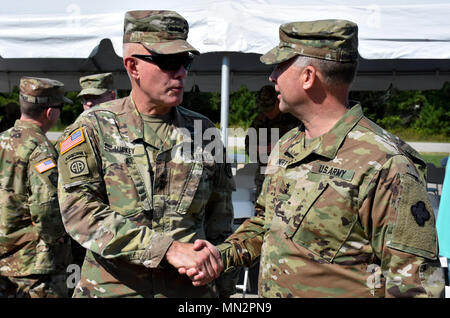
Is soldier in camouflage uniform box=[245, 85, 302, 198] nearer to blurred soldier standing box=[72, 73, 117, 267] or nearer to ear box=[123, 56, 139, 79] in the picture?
blurred soldier standing box=[72, 73, 117, 267]

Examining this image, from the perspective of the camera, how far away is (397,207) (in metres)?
1.39

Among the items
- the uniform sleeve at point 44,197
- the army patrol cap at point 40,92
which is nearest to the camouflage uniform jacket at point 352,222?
the uniform sleeve at point 44,197

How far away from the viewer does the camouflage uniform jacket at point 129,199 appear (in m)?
1.84

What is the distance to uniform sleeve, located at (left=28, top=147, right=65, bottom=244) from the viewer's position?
2922 millimetres

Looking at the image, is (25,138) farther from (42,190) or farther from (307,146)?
(307,146)

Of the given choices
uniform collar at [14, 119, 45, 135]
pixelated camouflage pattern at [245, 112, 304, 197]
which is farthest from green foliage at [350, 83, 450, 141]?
uniform collar at [14, 119, 45, 135]

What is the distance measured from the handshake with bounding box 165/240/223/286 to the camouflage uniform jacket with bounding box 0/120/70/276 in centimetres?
147

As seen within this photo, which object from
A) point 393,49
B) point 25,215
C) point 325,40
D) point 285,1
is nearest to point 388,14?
point 393,49

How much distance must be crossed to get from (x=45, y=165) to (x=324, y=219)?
2.13 metres

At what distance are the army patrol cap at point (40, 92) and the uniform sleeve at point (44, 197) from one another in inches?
17.6

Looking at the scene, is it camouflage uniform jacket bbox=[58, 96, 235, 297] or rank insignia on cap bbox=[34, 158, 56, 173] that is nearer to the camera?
camouflage uniform jacket bbox=[58, 96, 235, 297]

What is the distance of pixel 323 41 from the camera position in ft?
5.45

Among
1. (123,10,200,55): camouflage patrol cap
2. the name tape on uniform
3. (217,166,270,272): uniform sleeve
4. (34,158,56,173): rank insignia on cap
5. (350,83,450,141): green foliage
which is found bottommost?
(350,83,450,141): green foliage

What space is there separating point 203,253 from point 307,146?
0.64 m
